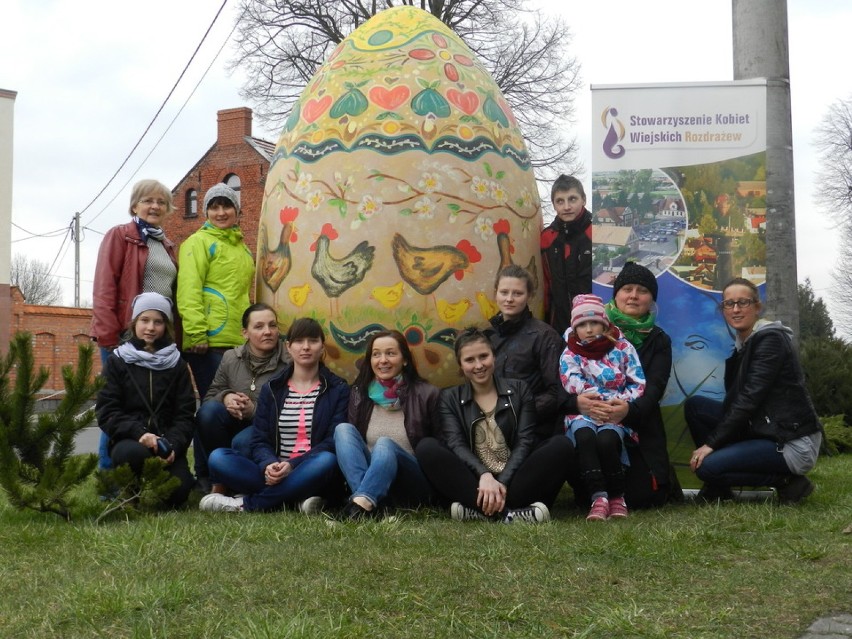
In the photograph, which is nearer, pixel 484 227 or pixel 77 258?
pixel 484 227

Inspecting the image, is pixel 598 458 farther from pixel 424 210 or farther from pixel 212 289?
pixel 212 289

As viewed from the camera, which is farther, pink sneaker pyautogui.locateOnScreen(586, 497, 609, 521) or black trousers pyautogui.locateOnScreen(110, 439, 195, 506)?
black trousers pyautogui.locateOnScreen(110, 439, 195, 506)

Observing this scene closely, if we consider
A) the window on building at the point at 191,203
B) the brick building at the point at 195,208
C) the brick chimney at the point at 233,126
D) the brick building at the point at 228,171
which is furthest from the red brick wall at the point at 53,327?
the brick chimney at the point at 233,126

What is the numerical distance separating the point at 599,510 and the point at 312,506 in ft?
4.96

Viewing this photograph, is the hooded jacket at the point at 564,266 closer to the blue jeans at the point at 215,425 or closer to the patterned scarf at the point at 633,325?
the patterned scarf at the point at 633,325

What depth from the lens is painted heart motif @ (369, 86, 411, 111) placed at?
580cm

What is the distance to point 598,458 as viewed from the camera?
16.9ft

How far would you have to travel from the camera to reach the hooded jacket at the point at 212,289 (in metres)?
5.95

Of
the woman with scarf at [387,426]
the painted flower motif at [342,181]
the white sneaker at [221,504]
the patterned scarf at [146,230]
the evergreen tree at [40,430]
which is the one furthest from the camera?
the patterned scarf at [146,230]

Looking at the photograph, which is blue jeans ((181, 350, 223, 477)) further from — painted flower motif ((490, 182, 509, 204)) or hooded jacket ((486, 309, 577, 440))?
painted flower motif ((490, 182, 509, 204))

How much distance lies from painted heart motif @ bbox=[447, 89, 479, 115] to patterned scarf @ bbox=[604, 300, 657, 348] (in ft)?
4.87

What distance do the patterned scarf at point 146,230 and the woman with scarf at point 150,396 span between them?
664 millimetres

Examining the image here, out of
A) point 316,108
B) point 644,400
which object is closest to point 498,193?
point 316,108

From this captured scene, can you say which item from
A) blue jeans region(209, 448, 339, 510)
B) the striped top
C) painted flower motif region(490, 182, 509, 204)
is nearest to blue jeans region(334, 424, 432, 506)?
blue jeans region(209, 448, 339, 510)
